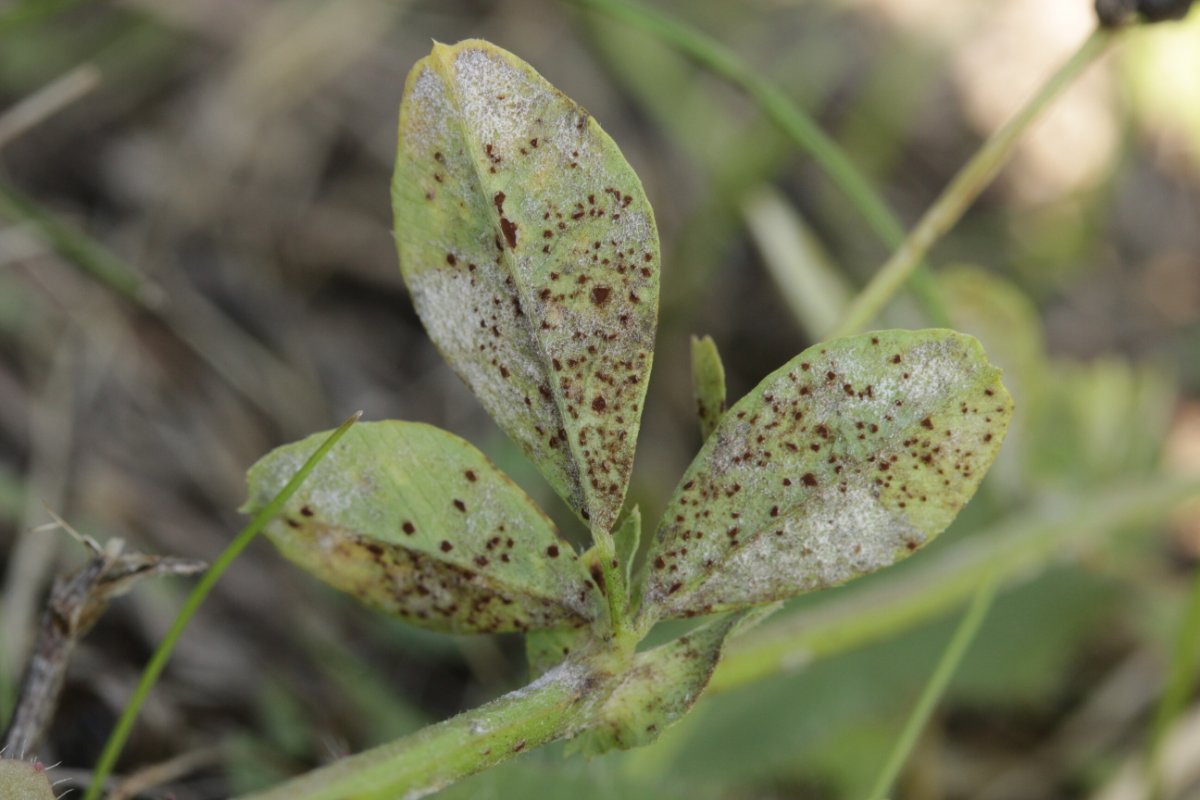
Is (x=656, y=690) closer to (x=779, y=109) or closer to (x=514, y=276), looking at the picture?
(x=514, y=276)

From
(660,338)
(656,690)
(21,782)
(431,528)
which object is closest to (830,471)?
(656,690)

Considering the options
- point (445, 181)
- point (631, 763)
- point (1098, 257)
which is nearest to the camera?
point (445, 181)

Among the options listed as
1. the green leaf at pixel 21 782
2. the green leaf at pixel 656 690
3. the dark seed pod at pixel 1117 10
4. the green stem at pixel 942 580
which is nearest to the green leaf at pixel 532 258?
the green leaf at pixel 656 690

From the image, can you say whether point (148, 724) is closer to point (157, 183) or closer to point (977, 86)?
point (157, 183)

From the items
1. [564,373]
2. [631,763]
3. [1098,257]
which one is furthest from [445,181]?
[1098,257]

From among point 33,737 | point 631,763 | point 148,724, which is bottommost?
point 631,763

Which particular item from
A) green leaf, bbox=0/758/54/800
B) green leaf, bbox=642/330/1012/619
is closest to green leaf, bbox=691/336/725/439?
green leaf, bbox=642/330/1012/619
